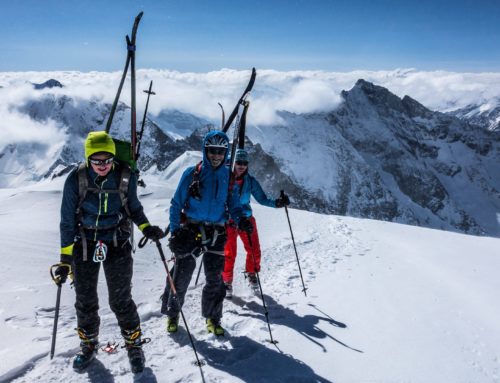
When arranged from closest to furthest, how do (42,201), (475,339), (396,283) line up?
(475,339) → (396,283) → (42,201)

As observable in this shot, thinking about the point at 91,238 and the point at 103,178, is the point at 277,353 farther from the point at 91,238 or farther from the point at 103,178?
the point at 103,178

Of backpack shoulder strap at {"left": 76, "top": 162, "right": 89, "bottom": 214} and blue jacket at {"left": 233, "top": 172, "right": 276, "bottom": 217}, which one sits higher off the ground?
backpack shoulder strap at {"left": 76, "top": 162, "right": 89, "bottom": 214}

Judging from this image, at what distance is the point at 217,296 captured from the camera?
607cm

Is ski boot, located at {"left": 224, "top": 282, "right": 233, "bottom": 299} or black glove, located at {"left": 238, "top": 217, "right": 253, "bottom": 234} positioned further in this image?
ski boot, located at {"left": 224, "top": 282, "right": 233, "bottom": 299}

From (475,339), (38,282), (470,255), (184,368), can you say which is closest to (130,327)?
(184,368)

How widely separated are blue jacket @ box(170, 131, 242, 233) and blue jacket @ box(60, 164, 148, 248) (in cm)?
85

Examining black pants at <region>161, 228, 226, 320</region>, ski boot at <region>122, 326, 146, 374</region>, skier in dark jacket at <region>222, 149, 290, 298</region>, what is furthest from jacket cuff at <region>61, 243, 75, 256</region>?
skier in dark jacket at <region>222, 149, 290, 298</region>

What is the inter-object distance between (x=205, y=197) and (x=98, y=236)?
5.26 ft

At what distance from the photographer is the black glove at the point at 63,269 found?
4.65 m

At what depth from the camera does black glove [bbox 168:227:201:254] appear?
5766mm

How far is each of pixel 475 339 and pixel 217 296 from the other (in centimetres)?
396

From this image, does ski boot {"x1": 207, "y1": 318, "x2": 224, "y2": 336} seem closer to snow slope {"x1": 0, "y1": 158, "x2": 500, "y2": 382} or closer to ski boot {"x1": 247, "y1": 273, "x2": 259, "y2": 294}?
snow slope {"x1": 0, "y1": 158, "x2": 500, "y2": 382}

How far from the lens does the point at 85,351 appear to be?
4988 mm

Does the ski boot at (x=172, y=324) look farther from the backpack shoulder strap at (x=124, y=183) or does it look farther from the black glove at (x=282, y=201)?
the black glove at (x=282, y=201)
